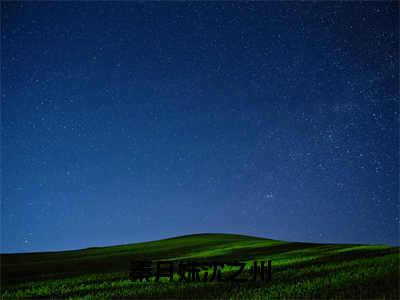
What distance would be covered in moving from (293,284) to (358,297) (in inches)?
146

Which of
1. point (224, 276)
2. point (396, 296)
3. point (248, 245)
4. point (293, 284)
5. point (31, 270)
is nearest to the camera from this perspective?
point (396, 296)

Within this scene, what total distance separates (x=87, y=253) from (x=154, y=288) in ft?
127

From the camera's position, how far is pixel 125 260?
45.7 metres

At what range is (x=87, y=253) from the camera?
57.9 meters

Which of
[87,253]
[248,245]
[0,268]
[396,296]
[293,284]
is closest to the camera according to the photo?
[396,296]

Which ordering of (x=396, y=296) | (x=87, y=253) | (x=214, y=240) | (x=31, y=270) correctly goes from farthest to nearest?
1. (x=214, y=240)
2. (x=87, y=253)
3. (x=31, y=270)
4. (x=396, y=296)

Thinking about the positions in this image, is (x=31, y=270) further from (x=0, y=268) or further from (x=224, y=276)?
(x=224, y=276)

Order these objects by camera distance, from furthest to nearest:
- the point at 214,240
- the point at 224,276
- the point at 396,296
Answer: the point at 214,240 → the point at 224,276 → the point at 396,296

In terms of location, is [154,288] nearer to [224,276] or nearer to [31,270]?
[224,276]

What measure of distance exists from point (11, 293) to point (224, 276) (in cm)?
1179

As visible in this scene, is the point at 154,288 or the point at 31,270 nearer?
the point at 154,288

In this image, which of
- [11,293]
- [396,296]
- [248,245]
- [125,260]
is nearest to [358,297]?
[396,296]

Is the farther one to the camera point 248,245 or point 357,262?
point 248,245

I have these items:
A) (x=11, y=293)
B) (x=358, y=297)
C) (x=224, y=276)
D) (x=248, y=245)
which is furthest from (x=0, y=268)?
(x=358, y=297)
